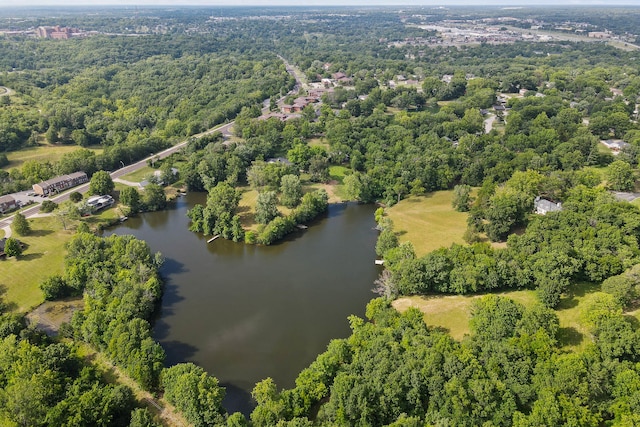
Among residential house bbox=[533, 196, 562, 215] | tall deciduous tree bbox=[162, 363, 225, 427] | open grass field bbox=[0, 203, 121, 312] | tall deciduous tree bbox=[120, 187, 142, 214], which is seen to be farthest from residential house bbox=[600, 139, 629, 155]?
open grass field bbox=[0, 203, 121, 312]

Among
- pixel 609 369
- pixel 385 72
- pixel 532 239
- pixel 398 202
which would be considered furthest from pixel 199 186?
pixel 385 72

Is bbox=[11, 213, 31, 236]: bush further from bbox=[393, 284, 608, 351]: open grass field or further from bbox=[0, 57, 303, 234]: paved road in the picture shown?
bbox=[393, 284, 608, 351]: open grass field

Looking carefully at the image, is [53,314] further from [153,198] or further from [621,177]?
[621,177]

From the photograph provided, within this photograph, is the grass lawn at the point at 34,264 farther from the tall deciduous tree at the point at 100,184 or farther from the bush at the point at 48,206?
the tall deciduous tree at the point at 100,184

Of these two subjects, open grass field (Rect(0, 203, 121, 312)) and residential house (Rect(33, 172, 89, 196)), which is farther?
residential house (Rect(33, 172, 89, 196))

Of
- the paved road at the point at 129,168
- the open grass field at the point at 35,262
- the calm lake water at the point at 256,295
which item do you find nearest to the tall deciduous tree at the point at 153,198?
the calm lake water at the point at 256,295

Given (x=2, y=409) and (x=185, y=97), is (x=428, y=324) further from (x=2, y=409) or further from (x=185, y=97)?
(x=185, y=97)
